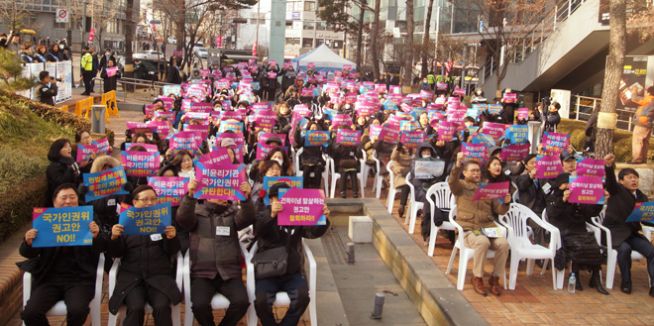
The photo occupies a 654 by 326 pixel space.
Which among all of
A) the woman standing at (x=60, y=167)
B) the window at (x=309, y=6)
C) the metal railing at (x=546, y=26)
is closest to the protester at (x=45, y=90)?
the woman standing at (x=60, y=167)

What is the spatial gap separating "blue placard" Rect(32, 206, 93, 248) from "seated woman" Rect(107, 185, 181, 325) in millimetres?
265

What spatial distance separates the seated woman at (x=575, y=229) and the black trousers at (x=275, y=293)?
3.36 metres

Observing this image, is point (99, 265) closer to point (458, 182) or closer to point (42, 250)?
point (42, 250)

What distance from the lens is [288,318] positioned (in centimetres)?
600

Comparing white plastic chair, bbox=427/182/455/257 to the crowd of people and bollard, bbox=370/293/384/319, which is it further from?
bollard, bbox=370/293/384/319

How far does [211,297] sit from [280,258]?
68cm

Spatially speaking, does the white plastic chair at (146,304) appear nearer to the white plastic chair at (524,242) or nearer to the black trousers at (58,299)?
the black trousers at (58,299)

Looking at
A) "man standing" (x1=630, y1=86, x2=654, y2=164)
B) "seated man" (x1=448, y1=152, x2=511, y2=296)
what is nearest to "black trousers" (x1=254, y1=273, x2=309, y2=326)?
"seated man" (x1=448, y1=152, x2=511, y2=296)

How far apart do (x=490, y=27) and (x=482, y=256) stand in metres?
28.8

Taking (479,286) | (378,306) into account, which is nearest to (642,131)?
(479,286)

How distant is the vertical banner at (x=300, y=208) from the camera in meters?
6.04

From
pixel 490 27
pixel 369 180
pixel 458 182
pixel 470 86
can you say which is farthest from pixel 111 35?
pixel 458 182

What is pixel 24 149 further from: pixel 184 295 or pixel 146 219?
pixel 184 295

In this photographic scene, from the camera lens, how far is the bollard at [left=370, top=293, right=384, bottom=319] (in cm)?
749
